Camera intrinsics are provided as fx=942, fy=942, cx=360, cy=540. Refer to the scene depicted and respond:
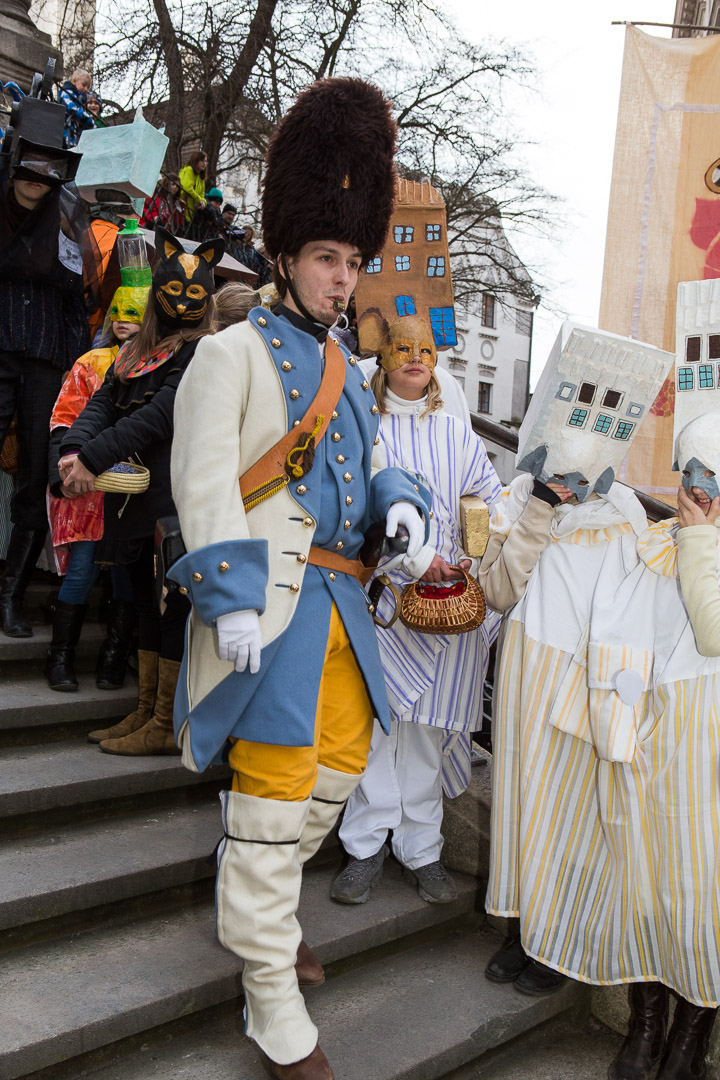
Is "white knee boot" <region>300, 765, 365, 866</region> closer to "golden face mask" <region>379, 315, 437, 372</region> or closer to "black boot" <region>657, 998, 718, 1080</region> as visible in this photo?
"black boot" <region>657, 998, 718, 1080</region>

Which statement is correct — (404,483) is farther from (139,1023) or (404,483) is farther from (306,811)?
(139,1023)

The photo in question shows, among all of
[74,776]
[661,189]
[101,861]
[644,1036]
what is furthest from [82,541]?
[661,189]

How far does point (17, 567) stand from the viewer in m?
3.81

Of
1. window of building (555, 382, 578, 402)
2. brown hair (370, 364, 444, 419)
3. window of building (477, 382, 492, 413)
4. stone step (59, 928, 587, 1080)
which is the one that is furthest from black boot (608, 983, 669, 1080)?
window of building (477, 382, 492, 413)

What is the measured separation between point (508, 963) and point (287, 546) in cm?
164

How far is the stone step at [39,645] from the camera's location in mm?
3650

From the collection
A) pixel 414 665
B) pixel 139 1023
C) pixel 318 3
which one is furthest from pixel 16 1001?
pixel 318 3

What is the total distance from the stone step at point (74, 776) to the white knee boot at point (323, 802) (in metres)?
1.05

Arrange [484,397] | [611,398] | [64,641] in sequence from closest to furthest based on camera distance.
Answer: [611,398] → [64,641] → [484,397]

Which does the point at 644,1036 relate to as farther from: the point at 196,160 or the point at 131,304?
the point at 196,160

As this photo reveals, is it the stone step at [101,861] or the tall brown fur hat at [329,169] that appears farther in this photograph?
the stone step at [101,861]

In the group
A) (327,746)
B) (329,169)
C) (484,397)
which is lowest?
(327,746)

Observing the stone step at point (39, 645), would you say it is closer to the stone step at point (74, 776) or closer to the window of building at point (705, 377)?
the stone step at point (74, 776)

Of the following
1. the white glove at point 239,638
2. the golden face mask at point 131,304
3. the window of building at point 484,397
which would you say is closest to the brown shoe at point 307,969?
the white glove at point 239,638
